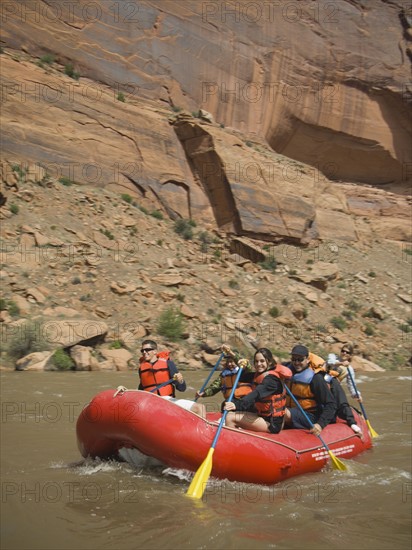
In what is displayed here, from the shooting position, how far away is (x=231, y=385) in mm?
5895

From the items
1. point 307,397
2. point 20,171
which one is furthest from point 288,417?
point 20,171

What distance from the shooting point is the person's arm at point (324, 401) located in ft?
17.9

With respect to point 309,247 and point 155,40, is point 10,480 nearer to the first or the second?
point 309,247

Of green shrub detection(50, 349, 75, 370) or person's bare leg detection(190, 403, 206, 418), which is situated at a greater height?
person's bare leg detection(190, 403, 206, 418)

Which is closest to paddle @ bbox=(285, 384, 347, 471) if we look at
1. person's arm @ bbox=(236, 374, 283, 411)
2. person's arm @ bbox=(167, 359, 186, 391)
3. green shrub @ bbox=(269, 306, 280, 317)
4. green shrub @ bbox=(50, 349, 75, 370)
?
person's arm @ bbox=(236, 374, 283, 411)

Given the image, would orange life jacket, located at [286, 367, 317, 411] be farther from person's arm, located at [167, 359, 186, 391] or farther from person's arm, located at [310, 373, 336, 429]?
person's arm, located at [167, 359, 186, 391]

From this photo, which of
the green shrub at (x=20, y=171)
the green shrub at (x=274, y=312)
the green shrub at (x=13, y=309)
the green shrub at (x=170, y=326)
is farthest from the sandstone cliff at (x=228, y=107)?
the green shrub at (x=170, y=326)

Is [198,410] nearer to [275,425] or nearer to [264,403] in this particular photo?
[264,403]

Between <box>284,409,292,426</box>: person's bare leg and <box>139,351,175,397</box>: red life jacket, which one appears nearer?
<box>284,409,292,426</box>: person's bare leg

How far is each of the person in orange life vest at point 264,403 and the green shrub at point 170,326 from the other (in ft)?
26.8

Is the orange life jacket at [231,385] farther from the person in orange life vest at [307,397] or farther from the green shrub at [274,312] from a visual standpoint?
the green shrub at [274,312]

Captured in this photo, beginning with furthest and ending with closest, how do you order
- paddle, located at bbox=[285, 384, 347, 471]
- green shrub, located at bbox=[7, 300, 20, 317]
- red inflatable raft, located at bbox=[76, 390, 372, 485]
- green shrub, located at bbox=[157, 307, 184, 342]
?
green shrub, located at bbox=[157, 307, 184, 342] → green shrub, located at bbox=[7, 300, 20, 317] → paddle, located at bbox=[285, 384, 347, 471] → red inflatable raft, located at bbox=[76, 390, 372, 485]

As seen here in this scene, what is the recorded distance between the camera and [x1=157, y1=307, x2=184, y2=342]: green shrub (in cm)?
1323

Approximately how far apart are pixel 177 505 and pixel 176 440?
564mm
